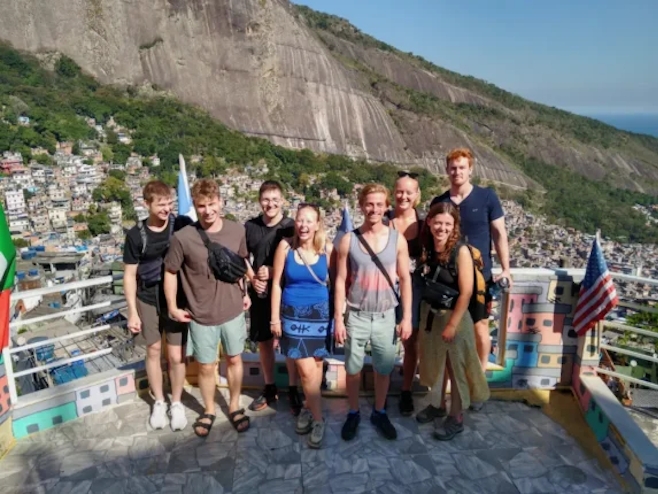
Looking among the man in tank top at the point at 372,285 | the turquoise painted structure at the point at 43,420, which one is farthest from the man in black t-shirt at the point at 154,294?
the man in tank top at the point at 372,285

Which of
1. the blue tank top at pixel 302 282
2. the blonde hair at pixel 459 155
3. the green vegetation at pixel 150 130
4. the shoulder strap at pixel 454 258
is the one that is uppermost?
the green vegetation at pixel 150 130

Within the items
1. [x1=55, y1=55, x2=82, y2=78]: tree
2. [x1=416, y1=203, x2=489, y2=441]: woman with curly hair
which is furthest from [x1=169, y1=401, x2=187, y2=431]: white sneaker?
[x1=55, y1=55, x2=82, y2=78]: tree

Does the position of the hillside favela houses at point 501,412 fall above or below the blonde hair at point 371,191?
below

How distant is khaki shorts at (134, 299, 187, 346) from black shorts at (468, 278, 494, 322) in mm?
1767

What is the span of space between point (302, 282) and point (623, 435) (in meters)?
1.95

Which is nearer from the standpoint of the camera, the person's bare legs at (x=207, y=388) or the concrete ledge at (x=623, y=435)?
the concrete ledge at (x=623, y=435)

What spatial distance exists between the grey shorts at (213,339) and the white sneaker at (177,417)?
44 centimetres

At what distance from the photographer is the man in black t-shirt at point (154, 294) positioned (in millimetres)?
2744

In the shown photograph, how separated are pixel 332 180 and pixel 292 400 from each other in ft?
135

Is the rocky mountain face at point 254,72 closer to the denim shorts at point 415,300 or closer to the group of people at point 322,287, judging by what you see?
the group of people at point 322,287

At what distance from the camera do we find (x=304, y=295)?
2676 millimetres

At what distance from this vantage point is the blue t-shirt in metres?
2.78

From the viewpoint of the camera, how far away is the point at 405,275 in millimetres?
2650

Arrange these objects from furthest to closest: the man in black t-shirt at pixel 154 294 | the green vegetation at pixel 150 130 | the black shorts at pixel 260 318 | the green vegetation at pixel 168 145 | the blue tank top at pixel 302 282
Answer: the green vegetation at pixel 150 130 < the green vegetation at pixel 168 145 < the black shorts at pixel 260 318 < the man in black t-shirt at pixel 154 294 < the blue tank top at pixel 302 282
